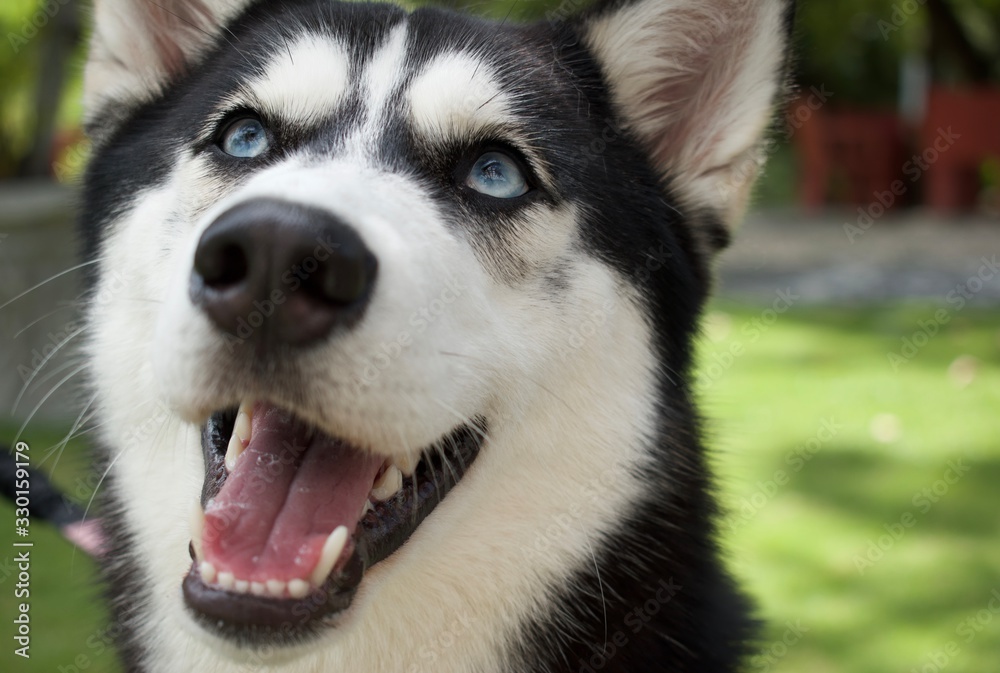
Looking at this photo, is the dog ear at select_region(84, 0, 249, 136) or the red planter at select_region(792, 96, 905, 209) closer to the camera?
the dog ear at select_region(84, 0, 249, 136)

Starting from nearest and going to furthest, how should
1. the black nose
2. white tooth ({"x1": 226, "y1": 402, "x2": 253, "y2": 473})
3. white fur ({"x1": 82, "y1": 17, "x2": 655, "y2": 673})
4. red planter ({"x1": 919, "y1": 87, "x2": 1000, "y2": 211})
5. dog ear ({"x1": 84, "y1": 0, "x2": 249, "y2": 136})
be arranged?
1. the black nose
2. white fur ({"x1": 82, "y1": 17, "x2": 655, "y2": 673})
3. white tooth ({"x1": 226, "y1": 402, "x2": 253, "y2": 473})
4. dog ear ({"x1": 84, "y1": 0, "x2": 249, "y2": 136})
5. red planter ({"x1": 919, "y1": 87, "x2": 1000, "y2": 211})

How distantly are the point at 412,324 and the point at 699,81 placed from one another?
1.34 m

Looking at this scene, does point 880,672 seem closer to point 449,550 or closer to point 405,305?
point 449,550

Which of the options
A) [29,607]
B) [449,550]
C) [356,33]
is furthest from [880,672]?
[29,607]

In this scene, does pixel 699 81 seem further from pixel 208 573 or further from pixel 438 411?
pixel 208 573

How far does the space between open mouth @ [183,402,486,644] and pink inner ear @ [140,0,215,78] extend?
1.24 metres

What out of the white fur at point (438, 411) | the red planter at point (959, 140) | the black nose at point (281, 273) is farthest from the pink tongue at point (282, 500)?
the red planter at point (959, 140)

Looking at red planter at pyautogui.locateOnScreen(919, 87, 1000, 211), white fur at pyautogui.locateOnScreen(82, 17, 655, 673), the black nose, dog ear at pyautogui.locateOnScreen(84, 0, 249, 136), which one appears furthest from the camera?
red planter at pyautogui.locateOnScreen(919, 87, 1000, 211)

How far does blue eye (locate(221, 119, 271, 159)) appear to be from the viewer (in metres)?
2.28

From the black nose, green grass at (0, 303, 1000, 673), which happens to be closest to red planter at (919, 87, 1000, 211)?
green grass at (0, 303, 1000, 673)

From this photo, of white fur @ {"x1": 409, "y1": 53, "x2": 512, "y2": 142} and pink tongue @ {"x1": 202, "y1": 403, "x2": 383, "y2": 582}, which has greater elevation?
white fur @ {"x1": 409, "y1": 53, "x2": 512, "y2": 142}

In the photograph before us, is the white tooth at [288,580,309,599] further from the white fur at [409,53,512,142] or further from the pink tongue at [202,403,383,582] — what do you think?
the white fur at [409,53,512,142]

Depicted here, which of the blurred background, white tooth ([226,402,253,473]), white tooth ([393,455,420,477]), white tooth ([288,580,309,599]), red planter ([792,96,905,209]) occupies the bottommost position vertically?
red planter ([792,96,905,209])

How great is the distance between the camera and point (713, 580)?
250cm
